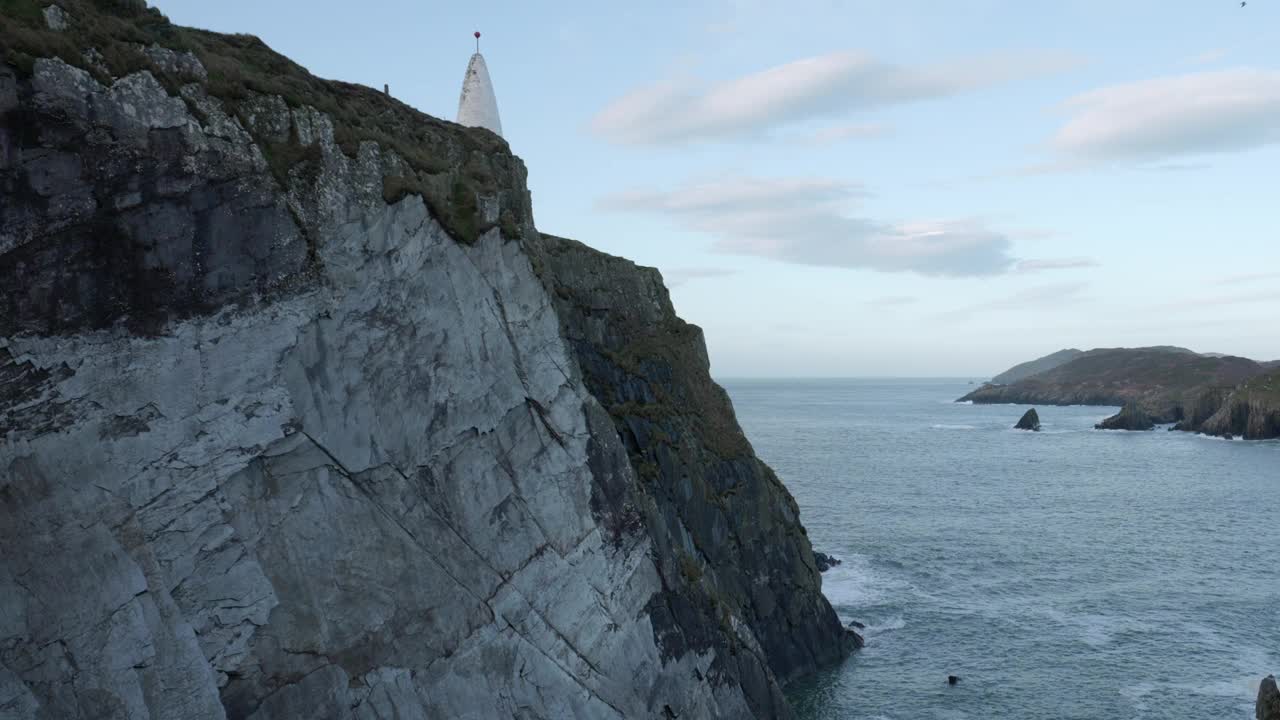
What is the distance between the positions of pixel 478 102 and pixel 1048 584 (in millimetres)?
46988

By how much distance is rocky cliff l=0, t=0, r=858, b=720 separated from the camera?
782 inches

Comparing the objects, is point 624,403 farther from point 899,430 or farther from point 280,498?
point 899,430

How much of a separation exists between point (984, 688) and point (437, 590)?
29.1m

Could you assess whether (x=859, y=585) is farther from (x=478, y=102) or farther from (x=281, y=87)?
(x=281, y=87)

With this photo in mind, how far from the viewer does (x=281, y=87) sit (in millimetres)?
24688

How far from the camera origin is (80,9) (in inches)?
837

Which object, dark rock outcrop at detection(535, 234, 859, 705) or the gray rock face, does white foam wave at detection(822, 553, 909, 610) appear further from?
the gray rock face

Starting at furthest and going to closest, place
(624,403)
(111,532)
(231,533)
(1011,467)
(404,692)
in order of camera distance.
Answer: (1011,467), (624,403), (404,692), (231,533), (111,532)

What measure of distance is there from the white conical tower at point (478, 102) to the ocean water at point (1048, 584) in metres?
30.2

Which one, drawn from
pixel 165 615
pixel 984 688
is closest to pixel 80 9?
pixel 165 615

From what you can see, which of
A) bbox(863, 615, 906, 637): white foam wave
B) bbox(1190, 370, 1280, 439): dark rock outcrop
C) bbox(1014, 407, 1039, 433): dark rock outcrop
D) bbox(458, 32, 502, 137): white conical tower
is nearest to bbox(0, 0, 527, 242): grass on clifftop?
bbox(458, 32, 502, 137): white conical tower

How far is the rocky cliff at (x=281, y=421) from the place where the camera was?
65.2 ft

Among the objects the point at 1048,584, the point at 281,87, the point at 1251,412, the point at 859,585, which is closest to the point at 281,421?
the point at 281,87

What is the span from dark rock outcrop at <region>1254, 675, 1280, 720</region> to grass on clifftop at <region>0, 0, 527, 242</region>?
34216 mm
